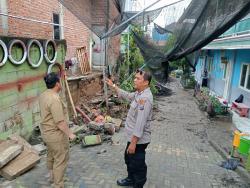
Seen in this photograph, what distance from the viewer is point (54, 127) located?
343cm

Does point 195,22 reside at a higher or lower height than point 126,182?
higher

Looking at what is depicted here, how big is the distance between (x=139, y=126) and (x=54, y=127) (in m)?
1.20

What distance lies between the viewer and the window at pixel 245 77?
901cm

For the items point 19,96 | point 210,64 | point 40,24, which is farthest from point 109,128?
point 210,64

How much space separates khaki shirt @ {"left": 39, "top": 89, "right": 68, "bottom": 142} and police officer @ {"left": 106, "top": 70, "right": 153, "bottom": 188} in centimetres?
99

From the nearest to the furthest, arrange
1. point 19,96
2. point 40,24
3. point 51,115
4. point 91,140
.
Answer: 1. point 51,115
2. point 19,96
3. point 91,140
4. point 40,24

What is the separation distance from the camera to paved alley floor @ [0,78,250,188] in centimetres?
410

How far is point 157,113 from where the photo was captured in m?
9.82

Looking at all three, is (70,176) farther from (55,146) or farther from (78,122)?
(78,122)

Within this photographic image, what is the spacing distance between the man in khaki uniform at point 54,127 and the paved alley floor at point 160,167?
546 mm

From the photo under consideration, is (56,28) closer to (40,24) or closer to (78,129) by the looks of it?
(40,24)

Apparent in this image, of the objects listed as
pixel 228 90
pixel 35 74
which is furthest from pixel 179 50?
pixel 228 90

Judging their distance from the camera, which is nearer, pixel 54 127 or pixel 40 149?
pixel 54 127

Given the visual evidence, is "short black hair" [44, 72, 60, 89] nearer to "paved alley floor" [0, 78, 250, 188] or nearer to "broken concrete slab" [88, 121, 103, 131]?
"paved alley floor" [0, 78, 250, 188]
